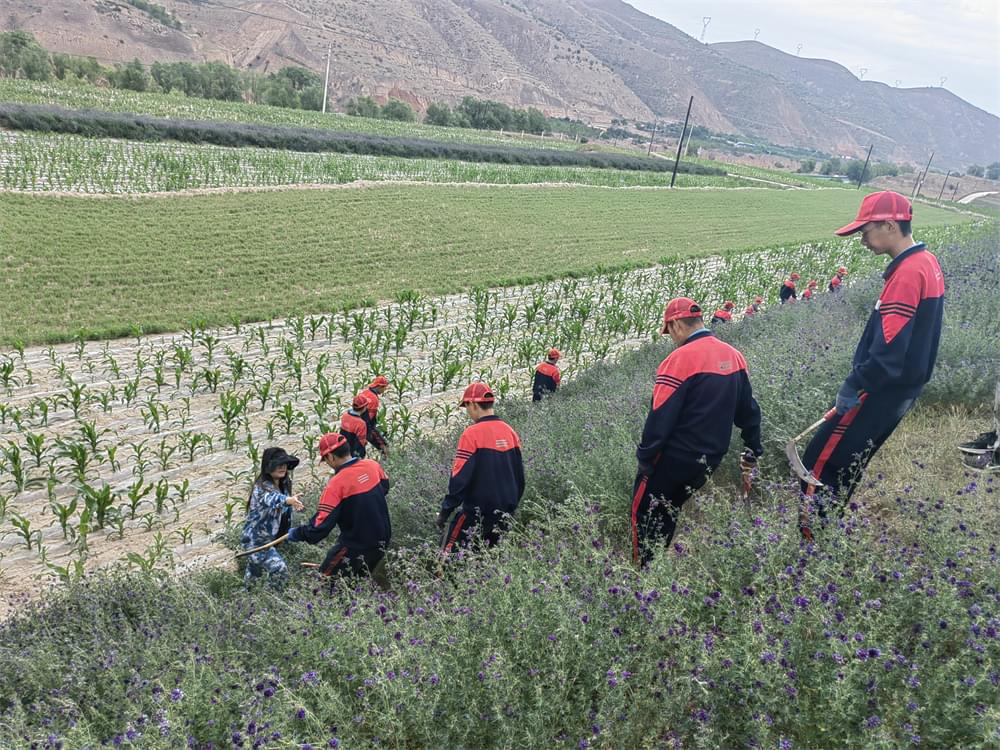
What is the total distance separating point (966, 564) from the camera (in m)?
2.84

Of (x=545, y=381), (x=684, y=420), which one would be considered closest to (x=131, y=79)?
(x=545, y=381)

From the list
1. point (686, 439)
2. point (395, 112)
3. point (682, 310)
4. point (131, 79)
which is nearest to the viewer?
point (686, 439)

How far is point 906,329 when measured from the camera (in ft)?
12.4

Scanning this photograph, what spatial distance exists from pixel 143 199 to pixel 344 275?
7.11m

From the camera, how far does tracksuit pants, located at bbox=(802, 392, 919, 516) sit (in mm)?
3939

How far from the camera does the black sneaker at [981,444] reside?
200 inches

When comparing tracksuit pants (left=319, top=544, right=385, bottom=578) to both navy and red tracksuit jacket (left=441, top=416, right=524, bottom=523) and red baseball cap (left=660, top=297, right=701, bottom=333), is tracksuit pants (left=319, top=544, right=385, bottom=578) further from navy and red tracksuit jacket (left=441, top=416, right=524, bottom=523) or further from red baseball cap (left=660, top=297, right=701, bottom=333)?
red baseball cap (left=660, top=297, right=701, bottom=333)

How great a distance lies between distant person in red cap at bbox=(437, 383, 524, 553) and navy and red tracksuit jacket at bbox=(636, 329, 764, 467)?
957mm

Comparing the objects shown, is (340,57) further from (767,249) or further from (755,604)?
(755,604)

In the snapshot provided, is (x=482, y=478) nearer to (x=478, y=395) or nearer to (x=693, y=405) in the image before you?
(x=478, y=395)

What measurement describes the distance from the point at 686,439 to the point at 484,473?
1.31 metres

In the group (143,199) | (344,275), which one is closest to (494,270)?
(344,275)

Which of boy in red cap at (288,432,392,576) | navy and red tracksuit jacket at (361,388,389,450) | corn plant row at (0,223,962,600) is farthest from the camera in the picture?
navy and red tracksuit jacket at (361,388,389,450)

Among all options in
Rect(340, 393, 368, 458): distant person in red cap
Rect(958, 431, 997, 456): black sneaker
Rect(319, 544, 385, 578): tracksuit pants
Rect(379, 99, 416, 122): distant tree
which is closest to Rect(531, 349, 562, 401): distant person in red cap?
Rect(340, 393, 368, 458): distant person in red cap
